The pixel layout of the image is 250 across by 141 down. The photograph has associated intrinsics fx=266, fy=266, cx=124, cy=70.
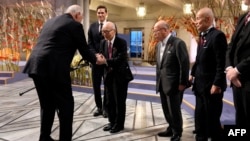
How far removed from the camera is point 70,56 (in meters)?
2.34

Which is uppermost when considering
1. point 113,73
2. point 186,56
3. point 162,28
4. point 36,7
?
point 36,7

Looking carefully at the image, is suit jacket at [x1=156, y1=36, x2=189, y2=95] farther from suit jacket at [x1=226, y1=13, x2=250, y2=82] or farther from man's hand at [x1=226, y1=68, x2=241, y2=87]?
man's hand at [x1=226, y1=68, x2=241, y2=87]

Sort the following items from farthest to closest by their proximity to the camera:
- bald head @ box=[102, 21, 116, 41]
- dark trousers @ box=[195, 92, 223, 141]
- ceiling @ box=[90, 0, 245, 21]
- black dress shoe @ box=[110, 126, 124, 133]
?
ceiling @ box=[90, 0, 245, 21] < black dress shoe @ box=[110, 126, 124, 133] < bald head @ box=[102, 21, 116, 41] < dark trousers @ box=[195, 92, 223, 141]

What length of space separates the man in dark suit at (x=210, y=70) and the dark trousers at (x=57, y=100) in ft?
3.79

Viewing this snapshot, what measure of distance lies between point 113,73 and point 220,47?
1.21 metres

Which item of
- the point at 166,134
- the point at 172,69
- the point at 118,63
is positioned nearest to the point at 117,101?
the point at 118,63

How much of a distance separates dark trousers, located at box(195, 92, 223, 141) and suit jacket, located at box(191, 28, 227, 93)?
0.08 meters

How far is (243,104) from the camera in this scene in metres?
1.66

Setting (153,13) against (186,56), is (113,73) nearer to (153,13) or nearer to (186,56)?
(186,56)

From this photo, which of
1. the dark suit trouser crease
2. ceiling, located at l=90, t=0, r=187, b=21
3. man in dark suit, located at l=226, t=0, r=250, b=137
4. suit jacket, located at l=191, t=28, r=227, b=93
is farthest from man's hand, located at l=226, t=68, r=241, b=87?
ceiling, located at l=90, t=0, r=187, b=21

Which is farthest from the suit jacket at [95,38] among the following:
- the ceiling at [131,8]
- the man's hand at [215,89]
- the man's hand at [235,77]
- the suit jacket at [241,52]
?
the ceiling at [131,8]

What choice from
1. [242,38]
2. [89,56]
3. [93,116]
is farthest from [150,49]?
[242,38]

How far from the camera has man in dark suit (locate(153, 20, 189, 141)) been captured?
8.10 ft

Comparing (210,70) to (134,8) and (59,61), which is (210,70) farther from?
(134,8)
